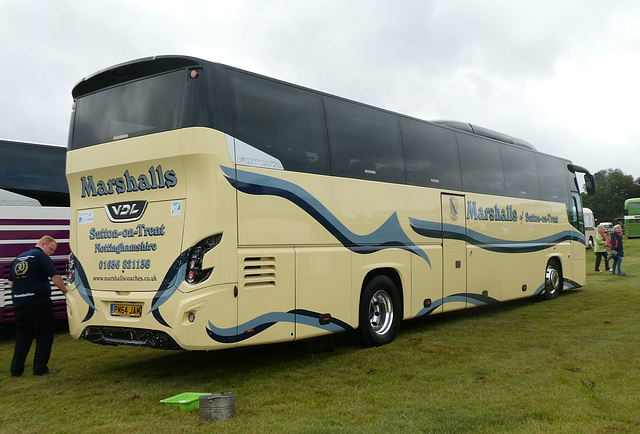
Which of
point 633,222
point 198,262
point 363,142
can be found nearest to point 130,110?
point 198,262

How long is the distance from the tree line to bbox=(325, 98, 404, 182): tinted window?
100865 millimetres

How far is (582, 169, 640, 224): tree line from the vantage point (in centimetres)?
10112

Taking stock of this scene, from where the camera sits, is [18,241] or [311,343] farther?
[18,241]

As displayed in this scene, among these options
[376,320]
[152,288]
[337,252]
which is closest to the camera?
[152,288]

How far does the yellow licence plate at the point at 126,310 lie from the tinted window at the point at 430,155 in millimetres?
4850

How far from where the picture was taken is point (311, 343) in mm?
8188

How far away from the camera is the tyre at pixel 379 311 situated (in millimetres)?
8312

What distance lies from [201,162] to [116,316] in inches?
83.8

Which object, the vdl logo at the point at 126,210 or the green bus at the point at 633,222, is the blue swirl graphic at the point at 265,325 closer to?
the vdl logo at the point at 126,210

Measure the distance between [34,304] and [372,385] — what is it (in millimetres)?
4401

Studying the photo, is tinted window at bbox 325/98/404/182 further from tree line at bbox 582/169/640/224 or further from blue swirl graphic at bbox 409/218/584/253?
tree line at bbox 582/169/640/224

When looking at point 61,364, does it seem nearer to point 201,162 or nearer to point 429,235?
point 201,162

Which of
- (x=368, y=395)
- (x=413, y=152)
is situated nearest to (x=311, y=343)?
(x=368, y=395)

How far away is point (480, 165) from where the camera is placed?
37.9ft
